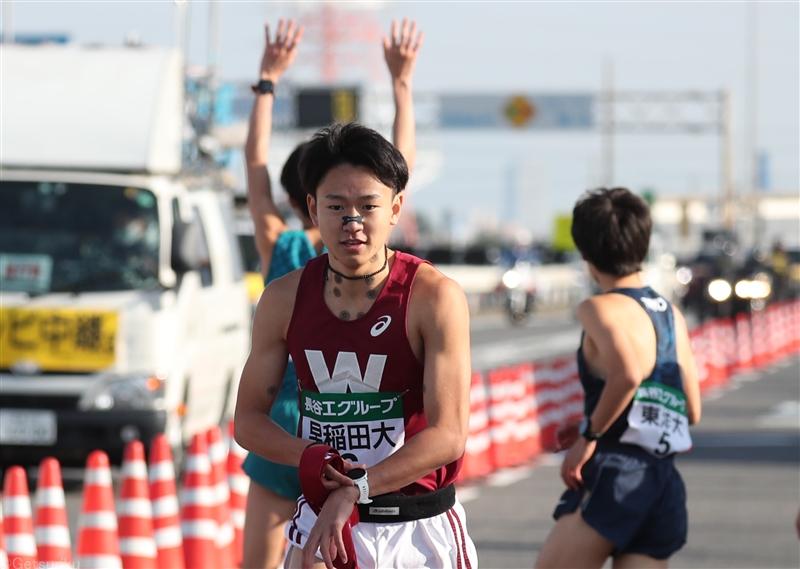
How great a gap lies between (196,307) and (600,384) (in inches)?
240

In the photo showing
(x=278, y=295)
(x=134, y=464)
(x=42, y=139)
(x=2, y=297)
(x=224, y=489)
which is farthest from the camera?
(x=42, y=139)

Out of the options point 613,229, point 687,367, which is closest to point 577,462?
point 687,367

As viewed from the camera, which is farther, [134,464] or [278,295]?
[134,464]

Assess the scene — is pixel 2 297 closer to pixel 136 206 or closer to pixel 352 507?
pixel 136 206

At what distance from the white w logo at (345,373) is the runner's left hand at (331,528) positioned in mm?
293

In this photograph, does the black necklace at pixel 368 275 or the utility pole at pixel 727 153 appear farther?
the utility pole at pixel 727 153

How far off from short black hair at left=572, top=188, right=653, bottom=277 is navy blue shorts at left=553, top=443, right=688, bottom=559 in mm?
630

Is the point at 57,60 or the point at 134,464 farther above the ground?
the point at 57,60

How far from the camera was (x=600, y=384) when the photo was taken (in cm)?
489

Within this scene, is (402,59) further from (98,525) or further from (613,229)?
(98,525)

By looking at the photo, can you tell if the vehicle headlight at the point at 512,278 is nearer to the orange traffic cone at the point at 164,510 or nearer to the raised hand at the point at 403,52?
the orange traffic cone at the point at 164,510

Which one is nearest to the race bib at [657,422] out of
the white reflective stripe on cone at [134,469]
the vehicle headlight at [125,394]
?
the white reflective stripe on cone at [134,469]

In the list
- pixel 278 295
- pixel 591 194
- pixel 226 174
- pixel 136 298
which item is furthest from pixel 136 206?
A: pixel 278 295

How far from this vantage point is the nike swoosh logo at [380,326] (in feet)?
11.6
